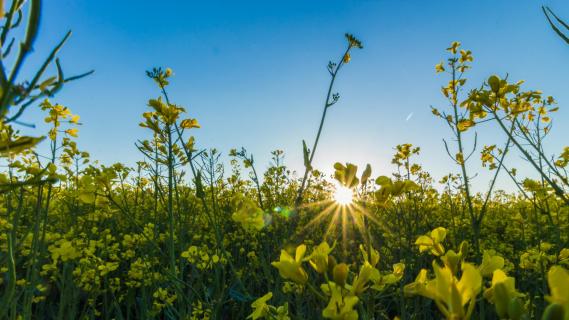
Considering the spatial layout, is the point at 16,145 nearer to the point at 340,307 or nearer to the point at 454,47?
the point at 340,307

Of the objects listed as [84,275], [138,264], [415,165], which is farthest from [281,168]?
[84,275]

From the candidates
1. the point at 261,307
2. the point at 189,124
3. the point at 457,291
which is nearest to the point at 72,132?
the point at 189,124

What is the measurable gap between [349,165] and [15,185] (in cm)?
68

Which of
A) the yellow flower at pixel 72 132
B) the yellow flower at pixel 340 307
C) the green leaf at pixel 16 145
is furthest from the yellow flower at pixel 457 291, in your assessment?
the yellow flower at pixel 72 132

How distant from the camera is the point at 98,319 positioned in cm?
437

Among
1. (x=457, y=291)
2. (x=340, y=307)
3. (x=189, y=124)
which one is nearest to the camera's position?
(x=457, y=291)

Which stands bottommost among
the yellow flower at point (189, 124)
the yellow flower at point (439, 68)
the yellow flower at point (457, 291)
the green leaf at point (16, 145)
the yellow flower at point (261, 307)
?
the yellow flower at point (261, 307)

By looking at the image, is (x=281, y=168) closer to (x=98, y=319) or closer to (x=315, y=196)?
(x=315, y=196)

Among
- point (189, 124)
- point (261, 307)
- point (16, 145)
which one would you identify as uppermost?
point (189, 124)

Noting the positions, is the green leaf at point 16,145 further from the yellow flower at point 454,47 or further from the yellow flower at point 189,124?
the yellow flower at point 454,47

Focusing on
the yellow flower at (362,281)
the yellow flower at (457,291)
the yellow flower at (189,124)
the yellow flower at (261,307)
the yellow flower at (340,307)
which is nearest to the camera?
the yellow flower at (457,291)

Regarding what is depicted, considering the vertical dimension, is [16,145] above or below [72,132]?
below

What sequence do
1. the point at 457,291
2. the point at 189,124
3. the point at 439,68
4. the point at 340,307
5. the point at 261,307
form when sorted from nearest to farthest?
the point at 457,291 < the point at 340,307 < the point at 261,307 < the point at 189,124 < the point at 439,68

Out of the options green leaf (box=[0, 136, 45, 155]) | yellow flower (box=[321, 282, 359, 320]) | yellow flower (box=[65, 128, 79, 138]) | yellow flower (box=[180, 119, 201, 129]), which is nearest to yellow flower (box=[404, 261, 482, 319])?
yellow flower (box=[321, 282, 359, 320])
